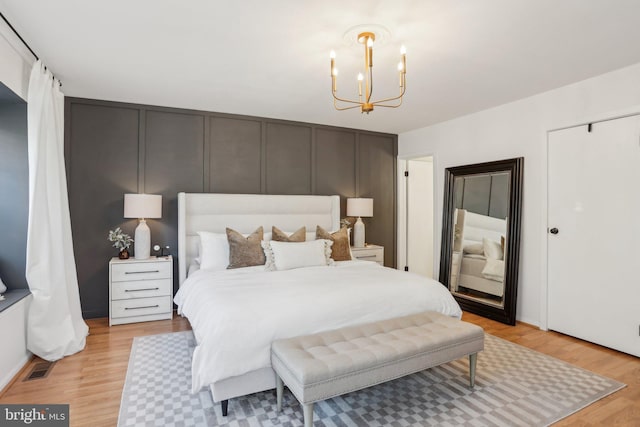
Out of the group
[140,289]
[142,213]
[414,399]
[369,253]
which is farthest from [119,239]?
[414,399]

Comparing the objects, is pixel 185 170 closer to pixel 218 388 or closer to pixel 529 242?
pixel 218 388

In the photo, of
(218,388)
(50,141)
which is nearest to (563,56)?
(218,388)

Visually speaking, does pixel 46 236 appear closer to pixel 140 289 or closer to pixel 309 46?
pixel 140 289

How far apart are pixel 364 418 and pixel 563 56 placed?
317cm

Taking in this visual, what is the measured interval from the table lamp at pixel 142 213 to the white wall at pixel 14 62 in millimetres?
1282

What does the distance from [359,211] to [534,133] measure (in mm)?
2359

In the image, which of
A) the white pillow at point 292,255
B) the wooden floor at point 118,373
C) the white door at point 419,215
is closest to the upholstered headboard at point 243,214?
the white pillow at point 292,255

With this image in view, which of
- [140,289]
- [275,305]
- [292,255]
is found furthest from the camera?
[140,289]

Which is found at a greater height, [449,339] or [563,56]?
[563,56]

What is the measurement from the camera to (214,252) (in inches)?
145

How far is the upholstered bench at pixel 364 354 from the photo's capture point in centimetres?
184

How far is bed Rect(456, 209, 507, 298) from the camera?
4121 mm

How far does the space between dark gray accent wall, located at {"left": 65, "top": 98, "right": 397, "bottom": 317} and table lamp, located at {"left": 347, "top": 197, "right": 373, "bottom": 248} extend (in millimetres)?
326

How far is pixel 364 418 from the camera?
2.13 meters
